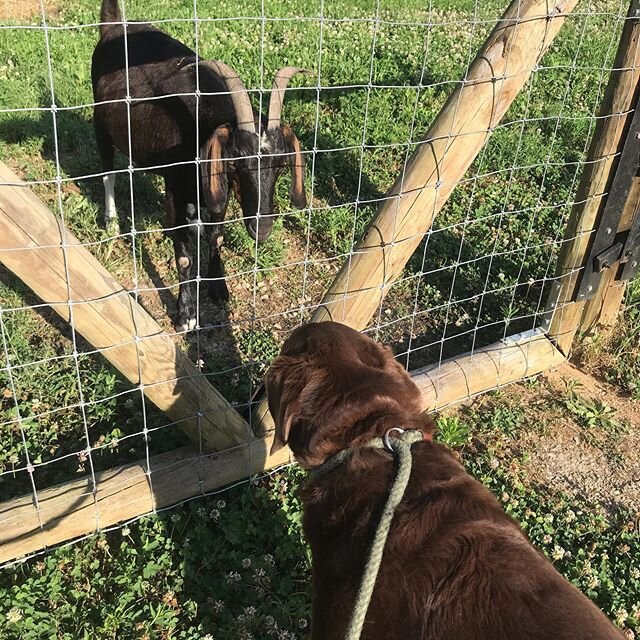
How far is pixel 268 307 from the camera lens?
4.70 m

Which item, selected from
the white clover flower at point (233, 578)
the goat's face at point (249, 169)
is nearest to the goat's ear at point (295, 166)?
the goat's face at point (249, 169)

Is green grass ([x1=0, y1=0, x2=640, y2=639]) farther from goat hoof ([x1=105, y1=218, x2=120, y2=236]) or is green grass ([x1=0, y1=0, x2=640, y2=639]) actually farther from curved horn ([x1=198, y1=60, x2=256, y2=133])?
curved horn ([x1=198, y1=60, x2=256, y2=133])

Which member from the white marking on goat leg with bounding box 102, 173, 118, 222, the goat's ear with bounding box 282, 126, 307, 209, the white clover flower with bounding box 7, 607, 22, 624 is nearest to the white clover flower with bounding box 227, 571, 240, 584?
the white clover flower with bounding box 7, 607, 22, 624

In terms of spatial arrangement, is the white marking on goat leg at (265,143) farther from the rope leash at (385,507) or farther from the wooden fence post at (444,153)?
the rope leash at (385,507)

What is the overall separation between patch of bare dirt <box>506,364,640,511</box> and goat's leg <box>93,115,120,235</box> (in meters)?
3.23

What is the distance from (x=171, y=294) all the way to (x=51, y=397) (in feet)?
4.75

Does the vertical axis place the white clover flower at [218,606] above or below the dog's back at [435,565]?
below

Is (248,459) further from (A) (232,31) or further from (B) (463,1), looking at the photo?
(B) (463,1)

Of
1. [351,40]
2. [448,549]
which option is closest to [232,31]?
[351,40]

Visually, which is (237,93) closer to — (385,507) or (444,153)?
(444,153)

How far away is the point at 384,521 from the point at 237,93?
2.83 meters

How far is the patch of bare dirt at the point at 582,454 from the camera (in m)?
3.56

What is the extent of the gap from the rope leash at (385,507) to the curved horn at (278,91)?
2.14 meters

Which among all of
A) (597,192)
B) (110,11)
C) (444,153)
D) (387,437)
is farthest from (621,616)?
(110,11)
